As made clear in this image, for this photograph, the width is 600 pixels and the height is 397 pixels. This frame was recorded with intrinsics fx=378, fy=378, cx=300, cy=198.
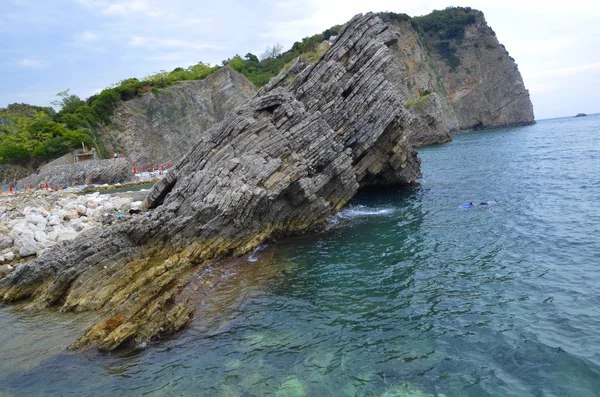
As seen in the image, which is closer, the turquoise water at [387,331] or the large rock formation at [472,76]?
the turquoise water at [387,331]

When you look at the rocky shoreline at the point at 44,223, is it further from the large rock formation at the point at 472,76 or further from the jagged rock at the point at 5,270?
the large rock formation at the point at 472,76

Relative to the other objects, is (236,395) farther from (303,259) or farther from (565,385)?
(303,259)

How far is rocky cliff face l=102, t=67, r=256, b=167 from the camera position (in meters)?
82.8

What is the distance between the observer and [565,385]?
8.73 metres

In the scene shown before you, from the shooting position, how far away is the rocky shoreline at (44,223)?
69.5ft

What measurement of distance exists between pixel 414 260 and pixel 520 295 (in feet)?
17.0

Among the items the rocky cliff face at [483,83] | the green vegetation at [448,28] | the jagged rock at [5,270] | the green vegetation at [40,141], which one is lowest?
the jagged rock at [5,270]

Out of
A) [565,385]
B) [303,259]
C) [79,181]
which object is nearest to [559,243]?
[565,385]

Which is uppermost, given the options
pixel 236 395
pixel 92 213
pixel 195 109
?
pixel 195 109

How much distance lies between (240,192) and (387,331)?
10.9 metres

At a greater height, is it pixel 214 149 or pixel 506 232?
pixel 214 149

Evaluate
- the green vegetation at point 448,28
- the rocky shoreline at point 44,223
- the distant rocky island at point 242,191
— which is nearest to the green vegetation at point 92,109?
the green vegetation at point 448,28

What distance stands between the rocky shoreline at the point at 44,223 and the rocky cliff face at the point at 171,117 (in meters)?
51.2

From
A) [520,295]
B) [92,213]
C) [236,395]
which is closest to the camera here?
[236,395]
